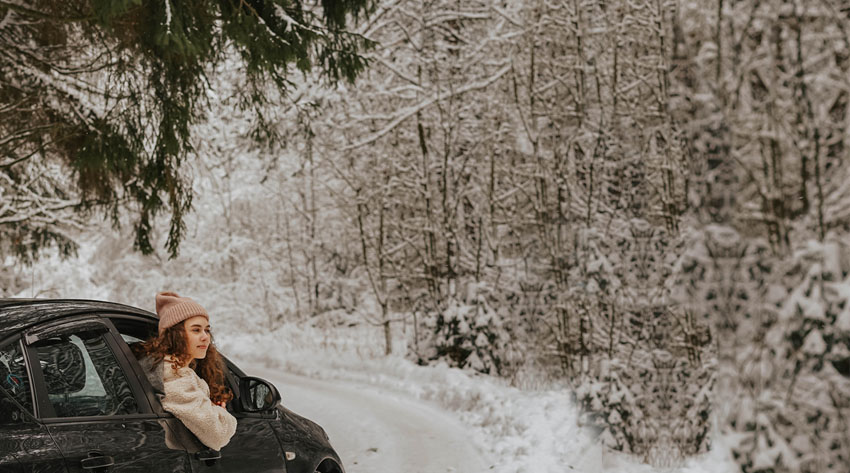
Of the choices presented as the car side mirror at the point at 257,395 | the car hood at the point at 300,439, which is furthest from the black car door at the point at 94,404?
the car hood at the point at 300,439

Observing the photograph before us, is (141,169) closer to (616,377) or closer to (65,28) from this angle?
(65,28)

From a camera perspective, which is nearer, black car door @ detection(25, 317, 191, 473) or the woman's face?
black car door @ detection(25, 317, 191, 473)

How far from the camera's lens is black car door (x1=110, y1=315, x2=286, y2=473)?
379cm

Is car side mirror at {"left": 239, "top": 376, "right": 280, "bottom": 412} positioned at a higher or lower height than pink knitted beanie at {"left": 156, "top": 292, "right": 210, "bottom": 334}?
lower

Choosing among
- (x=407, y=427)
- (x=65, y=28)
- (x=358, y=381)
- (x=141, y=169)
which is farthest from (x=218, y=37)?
(x=358, y=381)

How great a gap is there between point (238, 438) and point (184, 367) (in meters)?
0.59

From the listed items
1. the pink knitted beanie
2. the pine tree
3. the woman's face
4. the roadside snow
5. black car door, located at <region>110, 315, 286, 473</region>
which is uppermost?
the pine tree

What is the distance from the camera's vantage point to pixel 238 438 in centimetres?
418

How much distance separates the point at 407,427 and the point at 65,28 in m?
7.35

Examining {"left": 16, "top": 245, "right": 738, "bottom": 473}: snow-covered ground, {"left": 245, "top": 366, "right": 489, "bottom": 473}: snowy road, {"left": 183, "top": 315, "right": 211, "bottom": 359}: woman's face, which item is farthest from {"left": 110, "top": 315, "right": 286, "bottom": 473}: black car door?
{"left": 245, "top": 366, "right": 489, "bottom": 473}: snowy road

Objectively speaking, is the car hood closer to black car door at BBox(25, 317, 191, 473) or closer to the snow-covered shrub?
black car door at BBox(25, 317, 191, 473)

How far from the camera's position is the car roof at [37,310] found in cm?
311

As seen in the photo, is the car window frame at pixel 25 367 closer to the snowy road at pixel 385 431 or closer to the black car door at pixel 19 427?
the black car door at pixel 19 427

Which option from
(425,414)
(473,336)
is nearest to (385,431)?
(425,414)
